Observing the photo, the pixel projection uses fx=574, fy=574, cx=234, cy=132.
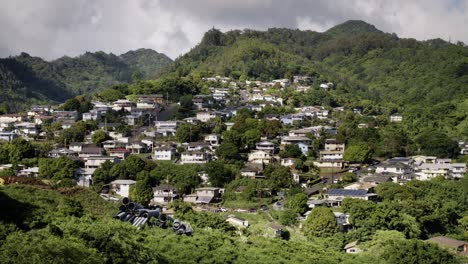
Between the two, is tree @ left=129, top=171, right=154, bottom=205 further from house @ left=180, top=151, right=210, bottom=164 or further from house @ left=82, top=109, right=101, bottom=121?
house @ left=82, top=109, right=101, bottom=121

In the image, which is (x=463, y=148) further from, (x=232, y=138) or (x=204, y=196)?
(x=204, y=196)

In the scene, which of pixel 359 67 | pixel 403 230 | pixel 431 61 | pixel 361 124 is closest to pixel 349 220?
pixel 403 230

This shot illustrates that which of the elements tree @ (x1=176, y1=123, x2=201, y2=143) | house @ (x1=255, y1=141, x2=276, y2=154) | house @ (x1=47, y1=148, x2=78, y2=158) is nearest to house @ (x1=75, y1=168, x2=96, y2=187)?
house @ (x1=47, y1=148, x2=78, y2=158)

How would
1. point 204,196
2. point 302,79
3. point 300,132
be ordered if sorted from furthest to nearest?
1. point 302,79
2. point 300,132
3. point 204,196

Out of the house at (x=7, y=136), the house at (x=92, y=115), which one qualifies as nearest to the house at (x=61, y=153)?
the house at (x=7, y=136)

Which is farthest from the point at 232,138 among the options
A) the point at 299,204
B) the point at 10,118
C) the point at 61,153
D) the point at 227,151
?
the point at 10,118

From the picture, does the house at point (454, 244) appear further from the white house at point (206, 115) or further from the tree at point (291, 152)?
the white house at point (206, 115)

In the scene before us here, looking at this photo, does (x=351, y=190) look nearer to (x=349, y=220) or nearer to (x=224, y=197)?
(x=349, y=220)
